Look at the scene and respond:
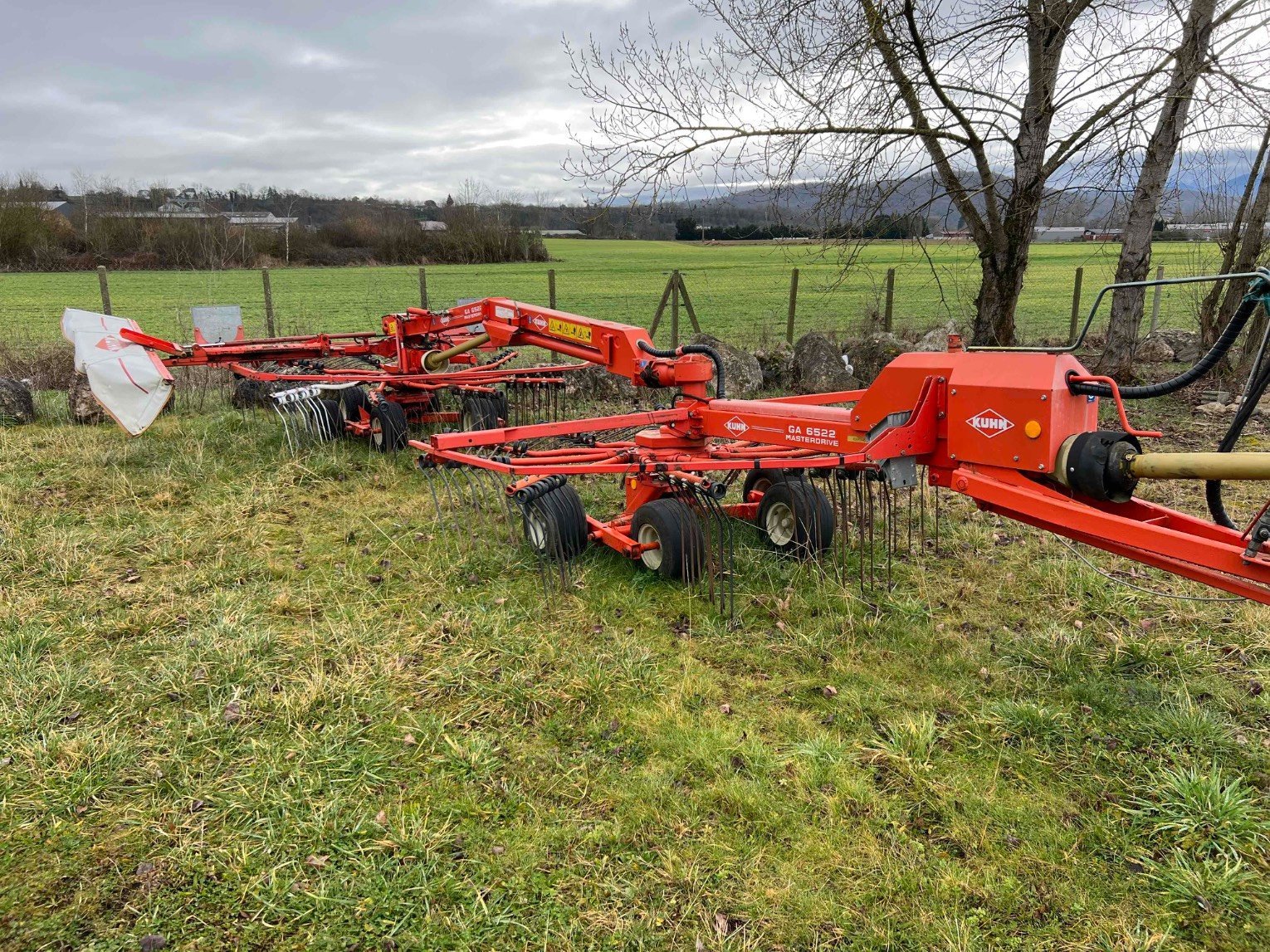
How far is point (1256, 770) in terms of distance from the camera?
3.12 m

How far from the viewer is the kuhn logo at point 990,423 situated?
3234 mm

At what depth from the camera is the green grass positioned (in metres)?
2.53

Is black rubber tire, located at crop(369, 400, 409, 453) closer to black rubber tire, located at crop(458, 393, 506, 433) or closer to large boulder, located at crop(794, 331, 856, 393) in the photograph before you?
black rubber tire, located at crop(458, 393, 506, 433)

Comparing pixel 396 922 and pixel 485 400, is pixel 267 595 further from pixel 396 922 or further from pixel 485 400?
pixel 485 400

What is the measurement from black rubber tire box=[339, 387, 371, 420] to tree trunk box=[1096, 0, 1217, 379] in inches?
325

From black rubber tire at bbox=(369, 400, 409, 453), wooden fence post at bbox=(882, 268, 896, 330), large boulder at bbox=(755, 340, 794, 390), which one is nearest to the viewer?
black rubber tire at bbox=(369, 400, 409, 453)

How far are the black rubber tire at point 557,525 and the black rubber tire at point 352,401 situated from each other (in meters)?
4.13

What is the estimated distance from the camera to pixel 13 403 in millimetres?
9023

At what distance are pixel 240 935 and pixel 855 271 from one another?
27.5ft

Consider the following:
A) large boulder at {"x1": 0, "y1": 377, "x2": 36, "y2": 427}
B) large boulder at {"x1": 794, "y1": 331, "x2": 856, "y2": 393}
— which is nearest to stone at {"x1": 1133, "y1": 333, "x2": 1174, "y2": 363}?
large boulder at {"x1": 794, "y1": 331, "x2": 856, "y2": 393}

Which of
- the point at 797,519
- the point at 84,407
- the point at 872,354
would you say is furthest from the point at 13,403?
the point at 872,354

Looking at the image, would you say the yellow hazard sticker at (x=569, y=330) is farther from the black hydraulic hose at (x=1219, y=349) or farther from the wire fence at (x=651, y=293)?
the wire fence at (x=651, y=293)

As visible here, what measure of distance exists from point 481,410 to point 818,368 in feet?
16.6

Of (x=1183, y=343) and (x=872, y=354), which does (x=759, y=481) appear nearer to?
(x=872, y=354)
